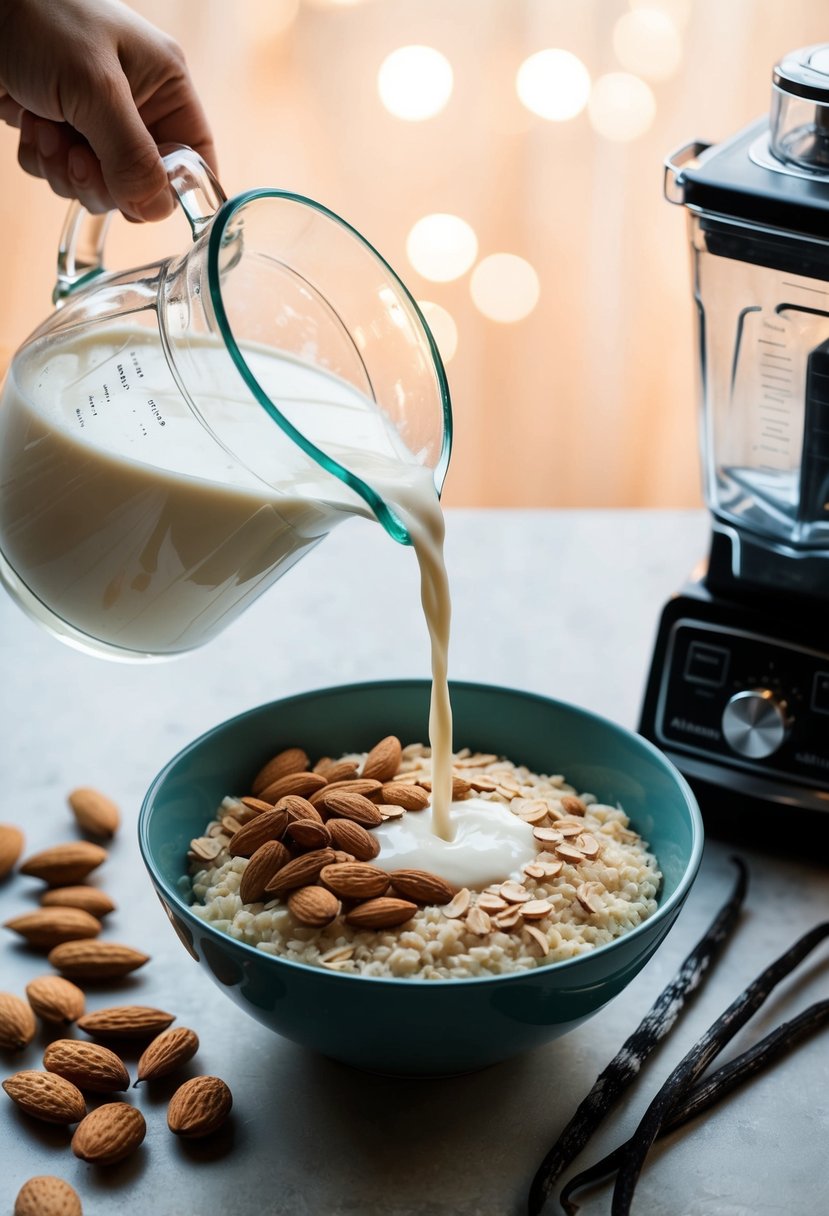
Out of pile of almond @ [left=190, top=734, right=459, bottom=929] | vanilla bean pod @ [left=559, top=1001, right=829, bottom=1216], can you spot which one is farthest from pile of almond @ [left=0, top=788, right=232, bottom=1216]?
vanilla bean pod @ [left=559, top=1001, right=829, bottom=1216]

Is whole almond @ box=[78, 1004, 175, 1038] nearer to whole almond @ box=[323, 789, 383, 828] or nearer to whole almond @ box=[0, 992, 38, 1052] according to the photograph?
whole almond @ box=[0, 992, 38, 1052]

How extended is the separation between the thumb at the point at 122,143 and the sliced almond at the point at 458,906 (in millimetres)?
500

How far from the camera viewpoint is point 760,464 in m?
1.06

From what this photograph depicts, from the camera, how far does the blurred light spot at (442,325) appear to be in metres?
2.10

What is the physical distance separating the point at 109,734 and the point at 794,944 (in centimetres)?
59

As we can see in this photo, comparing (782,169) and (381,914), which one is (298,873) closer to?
(381,914)

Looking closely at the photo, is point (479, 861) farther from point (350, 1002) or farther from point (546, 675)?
point (546, 675)

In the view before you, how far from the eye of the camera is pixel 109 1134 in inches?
29.4

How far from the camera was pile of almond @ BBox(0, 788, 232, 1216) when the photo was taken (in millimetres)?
752

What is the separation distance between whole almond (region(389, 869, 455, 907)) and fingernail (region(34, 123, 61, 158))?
569mm

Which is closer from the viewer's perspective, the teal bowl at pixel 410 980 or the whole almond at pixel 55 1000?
the teal bowl at pixel 410 980

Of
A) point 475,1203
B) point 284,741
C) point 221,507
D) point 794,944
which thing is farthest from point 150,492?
point 794,944

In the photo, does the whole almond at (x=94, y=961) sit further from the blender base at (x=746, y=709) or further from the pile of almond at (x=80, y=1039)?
the blender base at (x=746, y=709)

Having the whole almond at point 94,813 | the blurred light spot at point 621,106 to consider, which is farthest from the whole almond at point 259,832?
the blurred light spot at point 621,106
